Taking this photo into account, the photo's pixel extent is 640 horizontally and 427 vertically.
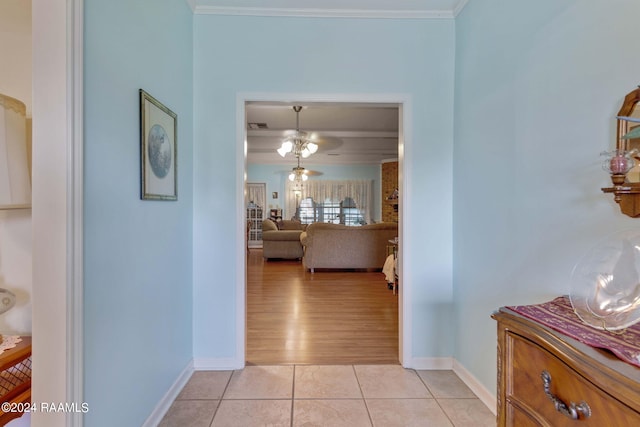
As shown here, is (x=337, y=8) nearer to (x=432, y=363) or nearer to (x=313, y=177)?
(x=432, y=363)

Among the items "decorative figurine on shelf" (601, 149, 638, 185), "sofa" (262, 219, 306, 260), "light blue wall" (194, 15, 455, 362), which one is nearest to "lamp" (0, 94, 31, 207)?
"light blue wall" (194, 15, 455, 362)

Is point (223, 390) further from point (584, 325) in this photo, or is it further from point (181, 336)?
point (584, 325)

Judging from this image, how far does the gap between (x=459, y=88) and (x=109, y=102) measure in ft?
6.89

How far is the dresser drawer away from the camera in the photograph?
615 mm

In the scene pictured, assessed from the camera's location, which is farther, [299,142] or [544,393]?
[299,142]

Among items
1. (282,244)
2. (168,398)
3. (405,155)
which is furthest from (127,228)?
(282,244)

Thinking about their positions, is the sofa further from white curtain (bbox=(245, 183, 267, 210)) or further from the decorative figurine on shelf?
the decorative figurine on shelf

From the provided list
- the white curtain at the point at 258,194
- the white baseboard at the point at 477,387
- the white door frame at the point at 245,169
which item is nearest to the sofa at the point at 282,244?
the white curtain at the point at 258,194

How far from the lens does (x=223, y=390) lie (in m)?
A: 1.89

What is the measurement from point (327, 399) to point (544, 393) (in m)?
1.33

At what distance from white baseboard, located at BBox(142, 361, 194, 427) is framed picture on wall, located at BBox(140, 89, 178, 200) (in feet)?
3.68

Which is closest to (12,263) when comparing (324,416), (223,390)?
(223,390)

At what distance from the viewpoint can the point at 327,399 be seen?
5.94 ft

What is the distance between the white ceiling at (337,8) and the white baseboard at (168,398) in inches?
97.9
